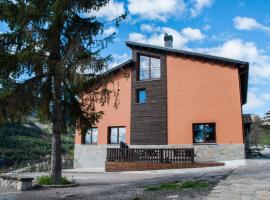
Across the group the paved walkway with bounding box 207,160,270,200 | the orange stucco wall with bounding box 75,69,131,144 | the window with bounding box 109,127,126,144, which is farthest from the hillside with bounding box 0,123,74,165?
the paved walkway with bounding box 207,160,270,200

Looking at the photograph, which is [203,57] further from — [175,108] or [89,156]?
[89,156]

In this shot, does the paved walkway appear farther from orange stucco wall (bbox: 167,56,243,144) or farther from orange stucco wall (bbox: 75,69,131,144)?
orange stucco wall (bbox: 75,69,131,144)

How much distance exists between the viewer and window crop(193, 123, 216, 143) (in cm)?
2109

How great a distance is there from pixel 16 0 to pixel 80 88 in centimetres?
364

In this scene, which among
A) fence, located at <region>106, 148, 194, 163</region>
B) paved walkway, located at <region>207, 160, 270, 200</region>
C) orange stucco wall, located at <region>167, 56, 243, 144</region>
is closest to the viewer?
paved walkway, located at <region>207, 160, 270, 200</region>

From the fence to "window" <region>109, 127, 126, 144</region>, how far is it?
3.84m

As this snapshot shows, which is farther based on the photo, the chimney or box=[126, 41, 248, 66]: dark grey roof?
the chimney

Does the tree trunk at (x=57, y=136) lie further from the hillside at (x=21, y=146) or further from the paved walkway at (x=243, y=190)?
the hillside at (x=21, y=146)

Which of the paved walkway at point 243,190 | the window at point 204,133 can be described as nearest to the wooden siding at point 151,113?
the window at point 204,133

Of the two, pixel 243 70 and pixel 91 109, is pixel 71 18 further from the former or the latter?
pixel 243 70

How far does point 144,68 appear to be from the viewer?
2411 cm

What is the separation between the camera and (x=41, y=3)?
1177 centimetres

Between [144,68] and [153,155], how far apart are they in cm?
724

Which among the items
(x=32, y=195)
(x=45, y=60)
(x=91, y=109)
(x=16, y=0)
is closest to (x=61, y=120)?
(x=91, y=109)
